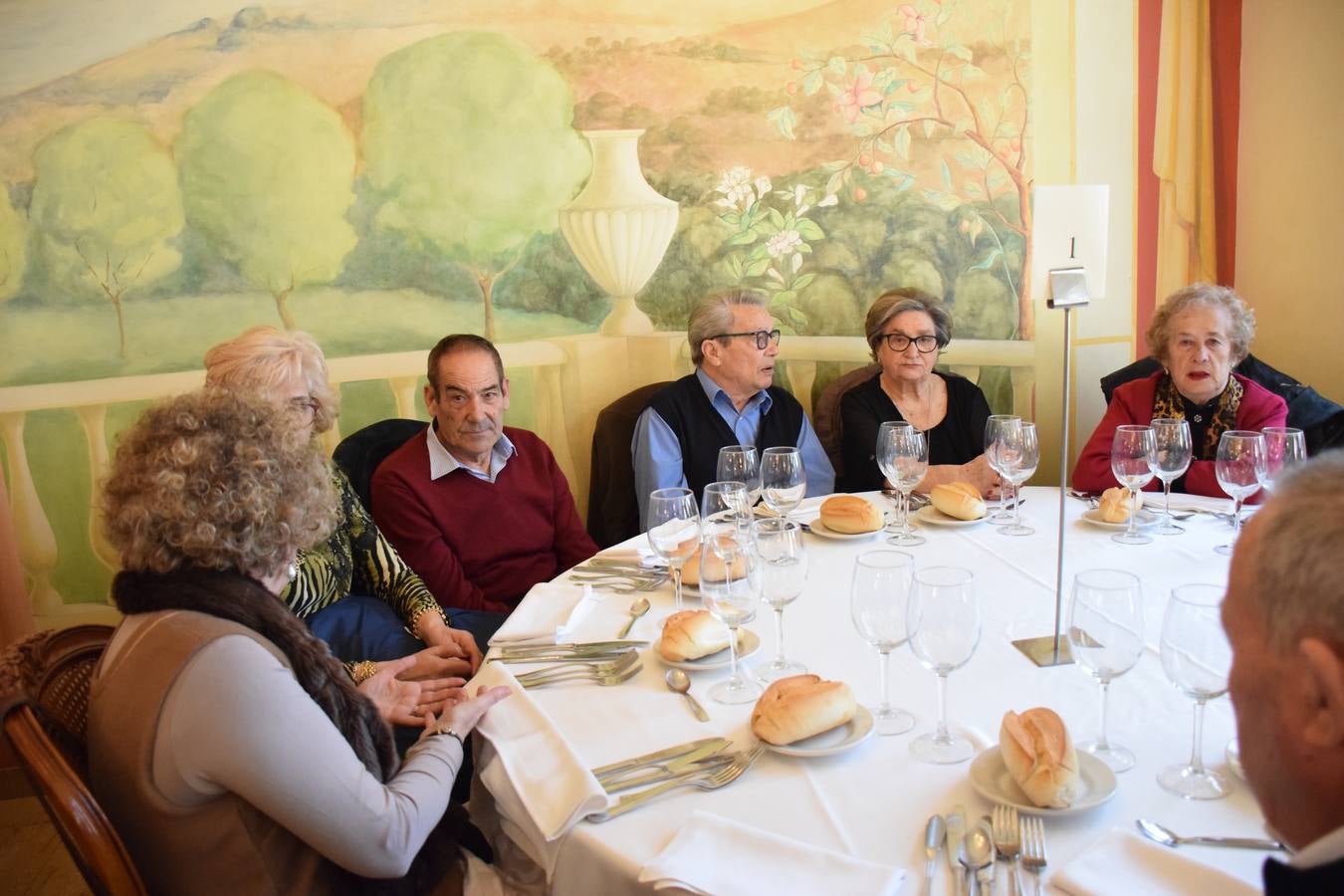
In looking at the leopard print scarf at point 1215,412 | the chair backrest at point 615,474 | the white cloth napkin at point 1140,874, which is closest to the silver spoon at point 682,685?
the white cloth napkin at point 1140,874

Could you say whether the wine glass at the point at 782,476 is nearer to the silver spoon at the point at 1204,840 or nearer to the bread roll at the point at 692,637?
the bread roll at the point at 692,637

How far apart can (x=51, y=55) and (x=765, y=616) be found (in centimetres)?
270

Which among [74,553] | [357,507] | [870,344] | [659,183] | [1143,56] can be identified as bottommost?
[74,553]

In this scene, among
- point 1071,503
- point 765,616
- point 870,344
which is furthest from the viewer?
point 870,344

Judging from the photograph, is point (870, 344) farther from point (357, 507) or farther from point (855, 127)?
point (357, 507)

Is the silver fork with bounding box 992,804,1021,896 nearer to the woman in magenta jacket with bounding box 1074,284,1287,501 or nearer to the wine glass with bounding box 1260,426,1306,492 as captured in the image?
the wine glass with bounding box 1260,426,1306,492

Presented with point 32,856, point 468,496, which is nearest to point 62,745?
point 468,496

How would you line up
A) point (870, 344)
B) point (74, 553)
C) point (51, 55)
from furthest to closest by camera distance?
point (870, 344) → point (74, 553) → point (51, 55)

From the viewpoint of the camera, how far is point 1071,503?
7.51ft

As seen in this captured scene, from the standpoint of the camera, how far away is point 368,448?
9.29 feet

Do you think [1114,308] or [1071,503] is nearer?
[1071,503]

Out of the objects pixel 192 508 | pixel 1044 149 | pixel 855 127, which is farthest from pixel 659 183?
pixel 192 508

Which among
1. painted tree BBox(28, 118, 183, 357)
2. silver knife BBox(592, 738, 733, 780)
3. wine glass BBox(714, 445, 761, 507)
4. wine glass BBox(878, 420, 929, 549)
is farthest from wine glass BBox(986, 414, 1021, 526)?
painted tree BBox(28, 118, 183, 357)

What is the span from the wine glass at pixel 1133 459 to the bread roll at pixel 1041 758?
105 centimetres
